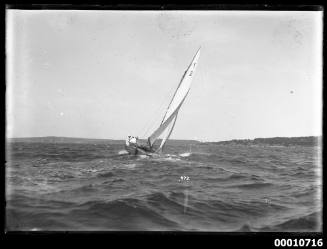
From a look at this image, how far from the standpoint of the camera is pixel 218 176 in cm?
1187

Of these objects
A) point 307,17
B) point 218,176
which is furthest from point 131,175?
point 307,17

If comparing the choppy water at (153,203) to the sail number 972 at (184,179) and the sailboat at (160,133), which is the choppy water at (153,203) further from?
the sailboat at (160,133)

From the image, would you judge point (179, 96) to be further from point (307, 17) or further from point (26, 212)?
point (26, 212)

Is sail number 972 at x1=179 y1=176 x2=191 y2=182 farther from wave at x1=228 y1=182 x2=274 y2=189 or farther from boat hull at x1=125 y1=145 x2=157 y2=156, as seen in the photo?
boat hull at x1=125 y1=145 x2=157 y2=156

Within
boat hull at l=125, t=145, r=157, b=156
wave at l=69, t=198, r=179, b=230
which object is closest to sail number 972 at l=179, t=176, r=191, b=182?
wave at l=69, t=198, r=179, b=230

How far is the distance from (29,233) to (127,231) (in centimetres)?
259
